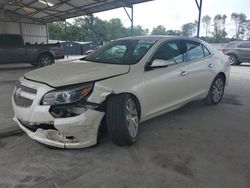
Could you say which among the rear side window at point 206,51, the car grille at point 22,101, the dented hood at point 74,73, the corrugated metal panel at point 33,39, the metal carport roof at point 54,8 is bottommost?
the car grille at point 22,101

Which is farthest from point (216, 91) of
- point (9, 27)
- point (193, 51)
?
point (9, 27)

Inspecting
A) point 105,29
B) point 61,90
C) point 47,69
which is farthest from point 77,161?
point 105,29

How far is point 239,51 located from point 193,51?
1226 centimetres

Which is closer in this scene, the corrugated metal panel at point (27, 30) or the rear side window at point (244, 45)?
the rear side window at point (244, 45)

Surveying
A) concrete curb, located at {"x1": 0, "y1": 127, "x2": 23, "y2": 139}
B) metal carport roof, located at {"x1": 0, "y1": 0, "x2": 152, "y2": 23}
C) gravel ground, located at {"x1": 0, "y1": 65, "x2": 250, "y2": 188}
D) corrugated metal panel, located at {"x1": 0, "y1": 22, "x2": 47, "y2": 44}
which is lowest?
gravel ground, located at {"x1": 0, "y1": 65, "x2": 250, "y2": 188}

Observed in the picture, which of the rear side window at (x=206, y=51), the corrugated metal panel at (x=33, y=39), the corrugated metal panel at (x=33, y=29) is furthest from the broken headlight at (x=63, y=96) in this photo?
the corrugated metal panel at (x=33, y=29)

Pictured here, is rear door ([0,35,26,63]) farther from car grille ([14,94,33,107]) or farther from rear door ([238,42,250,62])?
rear door ([238,42,250,62])

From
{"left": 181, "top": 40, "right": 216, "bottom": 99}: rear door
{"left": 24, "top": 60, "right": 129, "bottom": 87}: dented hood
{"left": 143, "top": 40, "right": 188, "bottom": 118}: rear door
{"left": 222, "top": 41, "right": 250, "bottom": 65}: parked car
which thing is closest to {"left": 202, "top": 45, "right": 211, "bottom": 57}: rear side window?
{"left": 181, "top": 40, "right": 216, "bottom": 99}: rear door

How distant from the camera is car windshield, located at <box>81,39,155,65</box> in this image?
397 cm

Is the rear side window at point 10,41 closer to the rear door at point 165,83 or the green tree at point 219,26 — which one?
the rear door at point 165,83

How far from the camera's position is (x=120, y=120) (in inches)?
126

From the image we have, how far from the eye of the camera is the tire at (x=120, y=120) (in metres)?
3.19

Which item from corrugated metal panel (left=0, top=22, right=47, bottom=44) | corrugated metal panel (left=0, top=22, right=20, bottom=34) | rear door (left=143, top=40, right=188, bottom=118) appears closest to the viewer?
rear door (left=143, top=40, right=188, bottom=118)

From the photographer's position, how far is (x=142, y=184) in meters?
2.63
